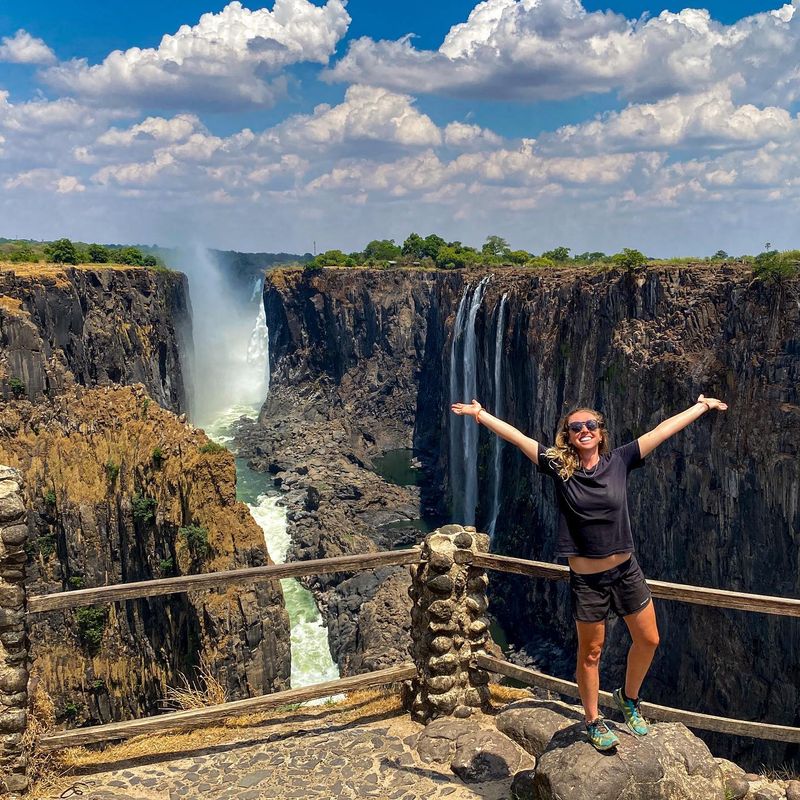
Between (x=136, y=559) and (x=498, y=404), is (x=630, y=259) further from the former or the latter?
(x=136, y=559)

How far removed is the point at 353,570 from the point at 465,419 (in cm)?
5654

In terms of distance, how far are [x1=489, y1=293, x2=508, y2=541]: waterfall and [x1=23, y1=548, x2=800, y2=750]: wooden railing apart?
46.8m

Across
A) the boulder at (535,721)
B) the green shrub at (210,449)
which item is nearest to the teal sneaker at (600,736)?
the boulder at (535,721)

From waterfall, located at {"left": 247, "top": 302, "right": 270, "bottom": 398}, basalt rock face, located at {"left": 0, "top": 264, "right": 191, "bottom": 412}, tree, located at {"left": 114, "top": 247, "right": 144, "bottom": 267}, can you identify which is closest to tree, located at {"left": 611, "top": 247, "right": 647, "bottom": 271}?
basalt rock face, located at {"left": 0, "top": 264, "right": 191, "bottom": 412}

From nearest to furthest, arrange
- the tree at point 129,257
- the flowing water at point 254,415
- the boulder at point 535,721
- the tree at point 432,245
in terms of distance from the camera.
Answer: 1. the boulder at point 535,721
2. the flowing water at point 254,415
3. the tree at point 129,257
4. the tree at point 432,245

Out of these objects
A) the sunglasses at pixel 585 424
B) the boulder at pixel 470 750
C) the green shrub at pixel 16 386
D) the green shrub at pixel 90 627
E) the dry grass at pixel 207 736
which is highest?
the sunglasses at pixel 585 424

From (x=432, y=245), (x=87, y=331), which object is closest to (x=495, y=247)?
(x=432, y=245)

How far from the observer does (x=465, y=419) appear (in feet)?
213

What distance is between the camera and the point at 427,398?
87.3m

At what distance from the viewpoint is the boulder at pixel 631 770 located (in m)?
6.34

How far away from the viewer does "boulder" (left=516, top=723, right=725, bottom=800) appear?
250 inches

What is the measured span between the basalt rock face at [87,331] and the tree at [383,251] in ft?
158

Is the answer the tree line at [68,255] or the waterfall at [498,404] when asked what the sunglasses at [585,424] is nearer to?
the waterfall at [498,404]

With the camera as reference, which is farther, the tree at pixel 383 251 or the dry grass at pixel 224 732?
the tree at pixel 383 251
